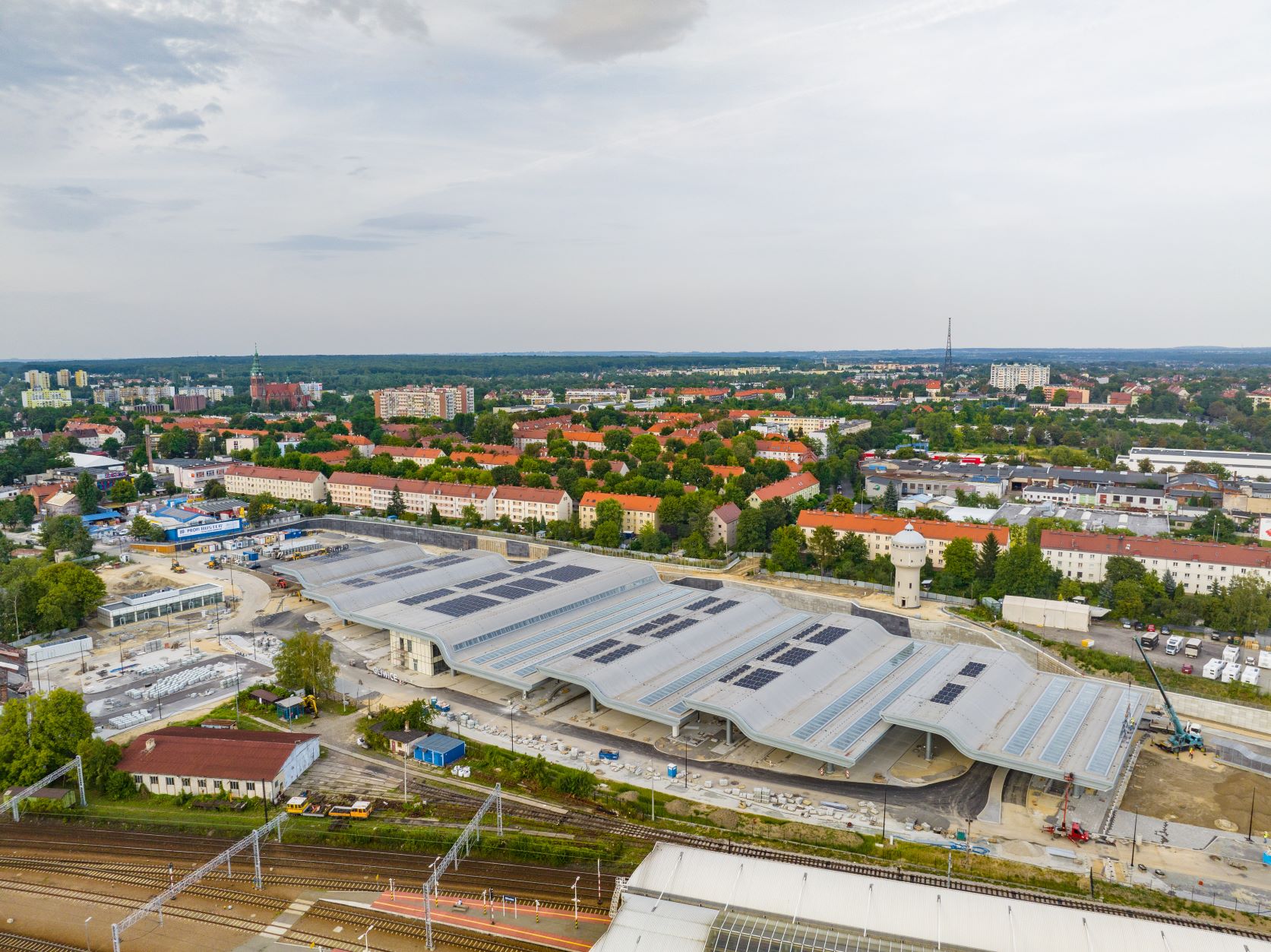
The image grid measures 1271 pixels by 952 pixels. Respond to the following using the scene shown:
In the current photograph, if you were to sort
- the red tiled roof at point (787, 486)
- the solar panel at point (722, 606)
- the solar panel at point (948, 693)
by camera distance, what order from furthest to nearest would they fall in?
the red tiled roof at point (787, 486) < the solar panel at point (722, 606) < the solar panel at point (948, 693)

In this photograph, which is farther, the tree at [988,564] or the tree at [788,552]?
the tree at [788,552]

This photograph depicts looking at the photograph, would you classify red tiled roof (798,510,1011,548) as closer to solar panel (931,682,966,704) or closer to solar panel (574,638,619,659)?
solar panel (931,682,966,704)

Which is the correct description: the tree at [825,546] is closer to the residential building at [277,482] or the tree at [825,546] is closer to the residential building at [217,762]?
the residential building at [217,762]

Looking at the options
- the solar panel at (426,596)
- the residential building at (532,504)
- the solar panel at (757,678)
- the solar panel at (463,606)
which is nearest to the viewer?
the solar panel at (757,678)

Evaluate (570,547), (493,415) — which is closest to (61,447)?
(493,415)

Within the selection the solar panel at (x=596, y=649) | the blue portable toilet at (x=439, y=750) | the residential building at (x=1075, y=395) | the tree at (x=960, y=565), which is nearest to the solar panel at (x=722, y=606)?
the solar panel at (x=596, y=649)

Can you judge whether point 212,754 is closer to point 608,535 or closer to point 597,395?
point 608,535

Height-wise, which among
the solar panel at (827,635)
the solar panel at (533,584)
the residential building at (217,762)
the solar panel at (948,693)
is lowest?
the residential building at (217,762)

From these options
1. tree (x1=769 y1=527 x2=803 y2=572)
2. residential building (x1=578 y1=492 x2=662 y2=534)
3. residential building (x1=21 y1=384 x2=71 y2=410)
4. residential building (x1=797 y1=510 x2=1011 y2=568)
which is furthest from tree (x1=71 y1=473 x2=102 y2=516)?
residential building (x1=21 y1=384 x2=71 y2=410)
